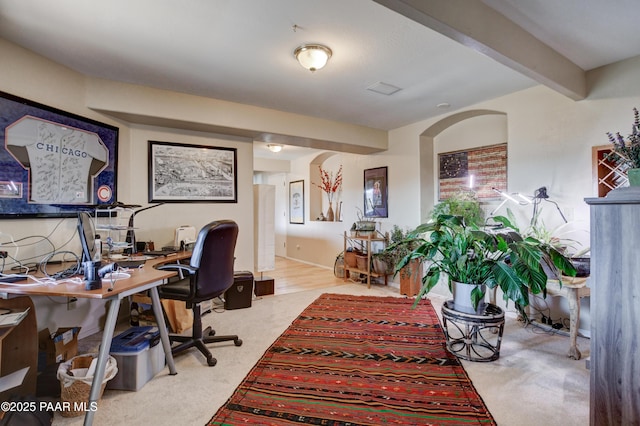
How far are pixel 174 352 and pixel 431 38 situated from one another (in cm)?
301

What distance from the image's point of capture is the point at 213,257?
2293 millimetres

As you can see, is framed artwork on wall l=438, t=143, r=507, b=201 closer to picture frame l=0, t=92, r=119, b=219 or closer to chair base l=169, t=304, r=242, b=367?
chair base l=169, t=304, r=242, b=367

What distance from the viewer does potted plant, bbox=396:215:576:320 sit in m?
1.98

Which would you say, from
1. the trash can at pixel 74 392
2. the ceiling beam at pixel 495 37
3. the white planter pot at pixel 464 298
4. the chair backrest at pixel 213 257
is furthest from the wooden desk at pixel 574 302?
the trash can at pixel 74 392

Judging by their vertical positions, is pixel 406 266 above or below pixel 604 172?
below

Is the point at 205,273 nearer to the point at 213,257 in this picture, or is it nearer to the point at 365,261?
the point at 213,257

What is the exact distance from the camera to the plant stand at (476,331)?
214cm

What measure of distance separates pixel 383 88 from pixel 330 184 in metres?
3.22

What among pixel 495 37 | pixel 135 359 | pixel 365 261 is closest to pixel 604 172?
pixel 495 37

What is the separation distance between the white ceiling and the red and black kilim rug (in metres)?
2.17

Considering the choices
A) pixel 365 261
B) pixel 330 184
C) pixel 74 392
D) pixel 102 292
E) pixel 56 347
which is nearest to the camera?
pixel 102 292

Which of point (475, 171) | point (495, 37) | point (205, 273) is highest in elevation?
point (495, 37)

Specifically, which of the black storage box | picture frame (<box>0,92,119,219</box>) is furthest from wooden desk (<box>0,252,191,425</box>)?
the black storage box

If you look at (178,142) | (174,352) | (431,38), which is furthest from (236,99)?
(174,352)
